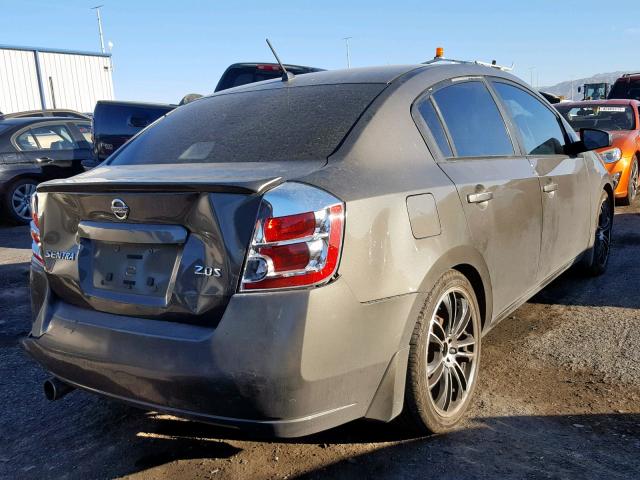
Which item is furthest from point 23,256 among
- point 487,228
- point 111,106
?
point 487,228

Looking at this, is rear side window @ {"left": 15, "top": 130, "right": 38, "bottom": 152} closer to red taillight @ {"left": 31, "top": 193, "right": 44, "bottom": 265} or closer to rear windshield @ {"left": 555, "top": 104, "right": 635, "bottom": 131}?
red taillight @ {"left": 31, "top": 193, "right": 44, "bottom": 265}

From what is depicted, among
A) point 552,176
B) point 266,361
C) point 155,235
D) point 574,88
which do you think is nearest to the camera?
point 266,361

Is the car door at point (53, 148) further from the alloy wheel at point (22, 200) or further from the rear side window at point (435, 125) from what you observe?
the rear side window at point (435, 125)

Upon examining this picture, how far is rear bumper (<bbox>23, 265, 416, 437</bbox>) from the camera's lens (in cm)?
212

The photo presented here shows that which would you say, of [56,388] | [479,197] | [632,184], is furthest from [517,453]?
[632,184]

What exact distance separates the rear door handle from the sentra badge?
71.3 inches

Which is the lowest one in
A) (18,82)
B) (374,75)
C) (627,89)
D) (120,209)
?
(120,209)

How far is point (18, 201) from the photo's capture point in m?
9.59

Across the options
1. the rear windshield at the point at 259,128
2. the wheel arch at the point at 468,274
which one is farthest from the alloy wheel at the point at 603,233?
the rear windshield at the point at 259,128

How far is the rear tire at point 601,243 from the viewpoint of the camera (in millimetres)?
5051

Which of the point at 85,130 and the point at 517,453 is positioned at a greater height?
the point at 85,130

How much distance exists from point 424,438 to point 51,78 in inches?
1305

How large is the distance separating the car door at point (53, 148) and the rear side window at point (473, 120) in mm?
8115

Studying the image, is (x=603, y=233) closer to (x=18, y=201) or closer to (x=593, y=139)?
(x=593, y=139)
